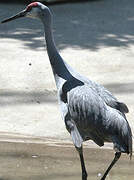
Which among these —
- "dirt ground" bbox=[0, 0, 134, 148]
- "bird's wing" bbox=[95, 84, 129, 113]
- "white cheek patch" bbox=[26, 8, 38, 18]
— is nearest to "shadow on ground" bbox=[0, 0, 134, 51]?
"dirt ground" bbox=[0, 0, 134, 148]

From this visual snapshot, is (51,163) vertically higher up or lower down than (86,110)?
lower down

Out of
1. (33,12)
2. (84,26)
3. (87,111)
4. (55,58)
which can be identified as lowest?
(84,26)

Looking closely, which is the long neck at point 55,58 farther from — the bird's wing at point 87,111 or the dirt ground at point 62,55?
the dirt ground at point 62,55

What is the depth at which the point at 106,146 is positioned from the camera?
22.2ft

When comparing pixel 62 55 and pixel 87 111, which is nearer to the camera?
pixel 87 111

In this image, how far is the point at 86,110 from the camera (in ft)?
18.5

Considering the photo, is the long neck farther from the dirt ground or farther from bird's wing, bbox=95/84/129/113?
the dirt ground

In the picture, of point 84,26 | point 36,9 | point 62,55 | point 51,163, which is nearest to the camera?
point 36,9

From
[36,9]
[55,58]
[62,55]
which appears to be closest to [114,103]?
[55,58]

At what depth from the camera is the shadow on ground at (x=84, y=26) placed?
10266 mm

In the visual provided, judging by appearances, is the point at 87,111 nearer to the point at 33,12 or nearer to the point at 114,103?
the point at 114,103

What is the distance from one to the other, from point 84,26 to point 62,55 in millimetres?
1746

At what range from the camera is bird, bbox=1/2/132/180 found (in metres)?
5.52

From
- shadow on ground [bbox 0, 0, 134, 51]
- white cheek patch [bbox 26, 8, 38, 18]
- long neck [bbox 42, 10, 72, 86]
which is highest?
white cheek patch [bbox 26, 8, 38, 18]
